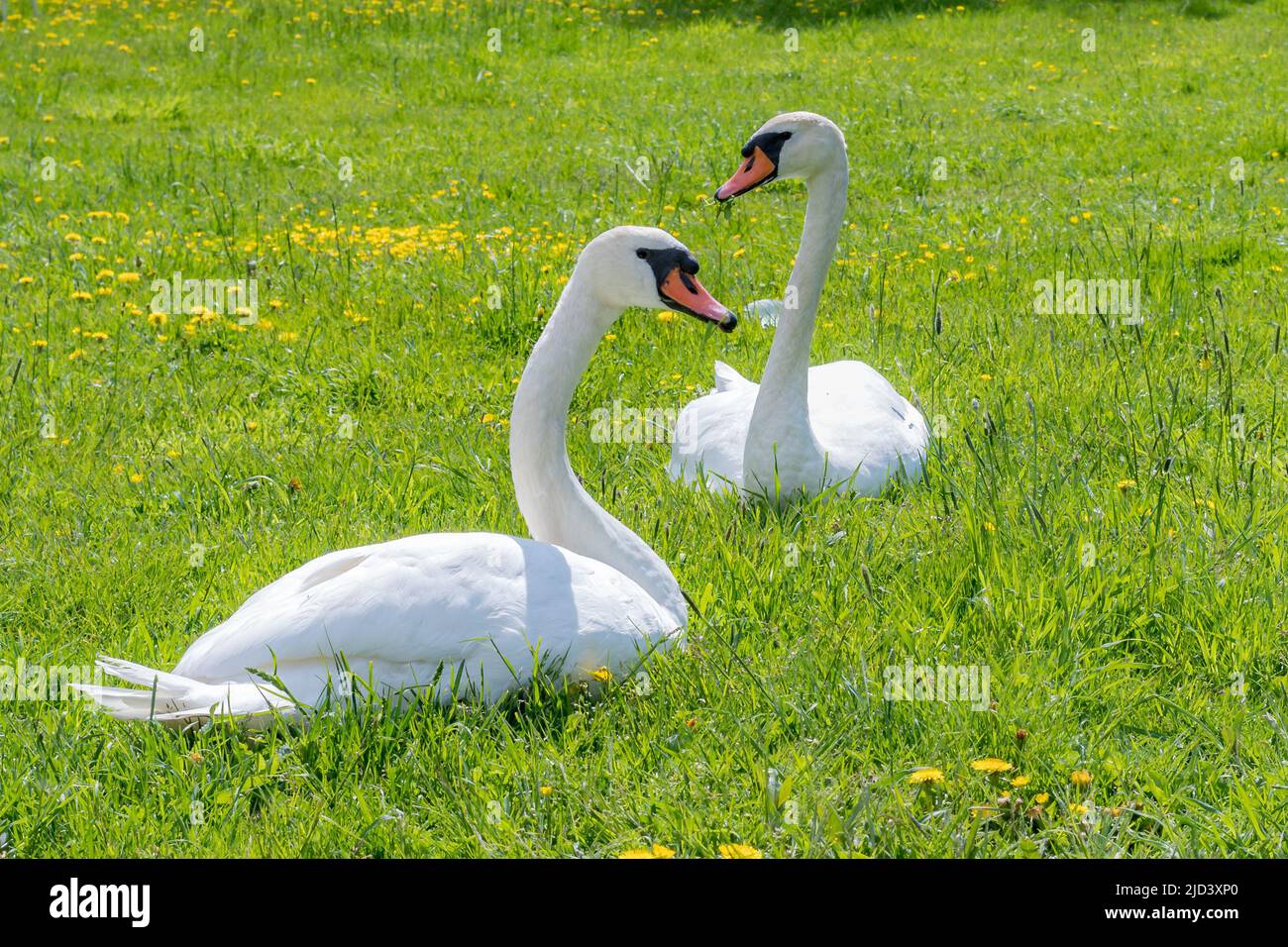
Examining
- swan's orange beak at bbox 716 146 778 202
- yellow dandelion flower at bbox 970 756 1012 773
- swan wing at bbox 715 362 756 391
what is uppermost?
swan's orange beak at bbox 716 146 778 202

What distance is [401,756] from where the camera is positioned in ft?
9.74

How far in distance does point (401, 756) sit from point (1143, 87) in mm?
10692

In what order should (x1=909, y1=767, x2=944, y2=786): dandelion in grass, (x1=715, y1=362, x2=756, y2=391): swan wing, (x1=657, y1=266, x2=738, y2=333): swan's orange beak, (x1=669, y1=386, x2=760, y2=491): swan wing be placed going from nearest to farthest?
1. (x1=909, y1=767, x2=944, y2=786): dandelion in grass
2. (x1=657, y1=266, x2=738, y2=333): swan's orange beak
3. (x1=669, y1=386, x2=760, y2=491): swan wing
4. (x1=715, y1=362, x2=756, y2=391): swan wing

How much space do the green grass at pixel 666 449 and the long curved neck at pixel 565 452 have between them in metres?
0.25

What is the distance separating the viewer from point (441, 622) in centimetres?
310

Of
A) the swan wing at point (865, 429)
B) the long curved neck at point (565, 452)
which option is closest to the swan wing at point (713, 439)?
the swan wing at point (865, 429)

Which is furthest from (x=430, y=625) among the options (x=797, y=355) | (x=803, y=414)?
(x=797, y=355)

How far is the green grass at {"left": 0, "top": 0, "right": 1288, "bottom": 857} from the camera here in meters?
2.88

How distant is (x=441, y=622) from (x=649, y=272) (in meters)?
1.08

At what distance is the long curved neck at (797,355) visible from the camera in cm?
438

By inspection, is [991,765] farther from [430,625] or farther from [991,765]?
[430,625]

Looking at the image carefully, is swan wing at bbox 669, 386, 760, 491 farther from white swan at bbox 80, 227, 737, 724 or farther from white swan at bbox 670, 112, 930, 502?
white swan at bbox 80, 227, 737, 724

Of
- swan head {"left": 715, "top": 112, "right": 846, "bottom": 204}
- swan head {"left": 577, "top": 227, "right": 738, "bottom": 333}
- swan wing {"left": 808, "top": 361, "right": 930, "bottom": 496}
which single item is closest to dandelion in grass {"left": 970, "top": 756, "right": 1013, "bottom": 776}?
swan head {"left": 577, "top": 227, "right": 738, "bottom": 333}

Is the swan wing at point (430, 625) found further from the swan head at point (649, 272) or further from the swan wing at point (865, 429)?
the swan wing at point (865, 429)
